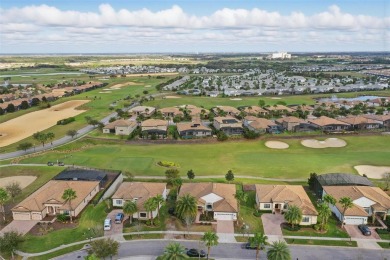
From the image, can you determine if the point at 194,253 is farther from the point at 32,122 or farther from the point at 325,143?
the point at 32,122

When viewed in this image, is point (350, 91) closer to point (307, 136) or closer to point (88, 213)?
point (307, 136)

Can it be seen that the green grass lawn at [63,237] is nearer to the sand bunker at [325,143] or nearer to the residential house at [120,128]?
the residential house at [120,128]

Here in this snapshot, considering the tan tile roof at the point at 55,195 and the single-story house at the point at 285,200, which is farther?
the tan tile roof at the point at 55,195

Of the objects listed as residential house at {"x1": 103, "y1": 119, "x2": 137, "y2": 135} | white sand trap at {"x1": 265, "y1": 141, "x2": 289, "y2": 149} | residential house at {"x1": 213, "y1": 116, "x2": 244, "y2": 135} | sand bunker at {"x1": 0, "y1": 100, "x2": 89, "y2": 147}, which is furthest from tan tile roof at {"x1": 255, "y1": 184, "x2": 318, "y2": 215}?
sand bunker at {"x1": 0, "y1": 100, "x2": 89, "y2": 147}

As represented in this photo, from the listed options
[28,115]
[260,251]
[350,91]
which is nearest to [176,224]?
[260,251]

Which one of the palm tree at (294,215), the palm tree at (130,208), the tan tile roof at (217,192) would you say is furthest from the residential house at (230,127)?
the palm tree at (130,208)

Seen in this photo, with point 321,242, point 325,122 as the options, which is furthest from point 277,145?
point 321,242
